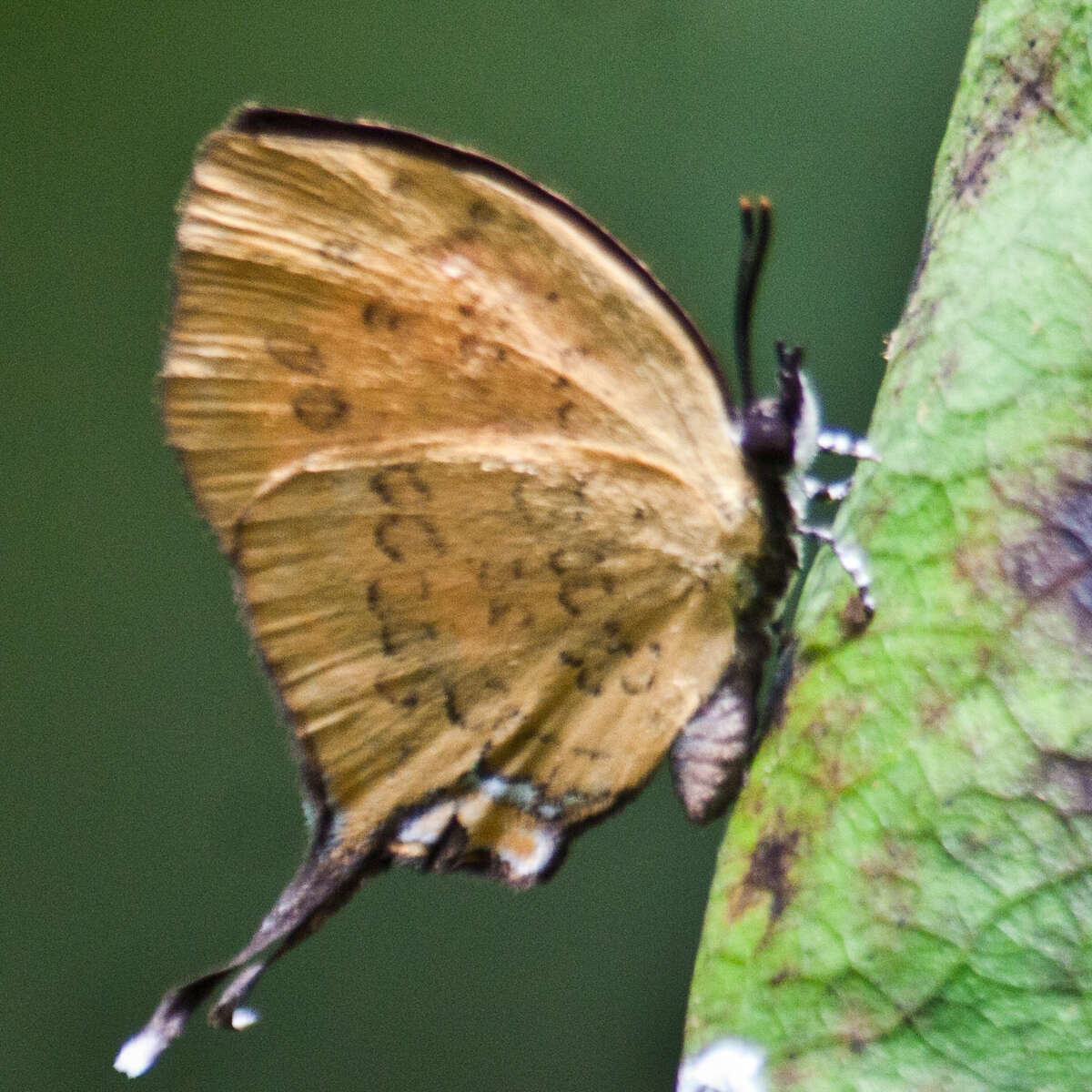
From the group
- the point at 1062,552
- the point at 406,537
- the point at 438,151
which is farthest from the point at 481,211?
the point at 1062,552

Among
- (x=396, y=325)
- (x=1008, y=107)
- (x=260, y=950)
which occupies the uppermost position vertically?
(x=1008, y=107)

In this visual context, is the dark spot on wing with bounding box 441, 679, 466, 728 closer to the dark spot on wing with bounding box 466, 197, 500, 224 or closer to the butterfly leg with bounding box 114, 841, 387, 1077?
the butterfly leg with bounding box 114, 841, 387, 1077

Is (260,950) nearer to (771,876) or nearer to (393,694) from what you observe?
(393,694)

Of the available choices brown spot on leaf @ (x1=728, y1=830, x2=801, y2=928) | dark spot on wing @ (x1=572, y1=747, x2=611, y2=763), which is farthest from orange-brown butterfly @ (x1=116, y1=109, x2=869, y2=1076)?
brown spot on leaf @ (x1=728, y1=830, x2=801, y2=928)

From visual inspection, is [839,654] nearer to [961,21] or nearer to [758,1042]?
[758,1042]

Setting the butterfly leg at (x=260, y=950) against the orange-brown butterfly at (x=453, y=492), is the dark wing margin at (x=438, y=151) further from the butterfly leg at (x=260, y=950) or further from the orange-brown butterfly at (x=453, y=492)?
the butterfly leg at (x=260, y=950)

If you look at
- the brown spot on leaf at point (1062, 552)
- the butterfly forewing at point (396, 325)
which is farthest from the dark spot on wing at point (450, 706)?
the brown spot on leaf at point (1062, 552)

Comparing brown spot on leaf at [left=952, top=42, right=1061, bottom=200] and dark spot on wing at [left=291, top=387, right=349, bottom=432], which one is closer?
brown spot on leaf at [left=952, top=42, right=1061, bottom=200]
